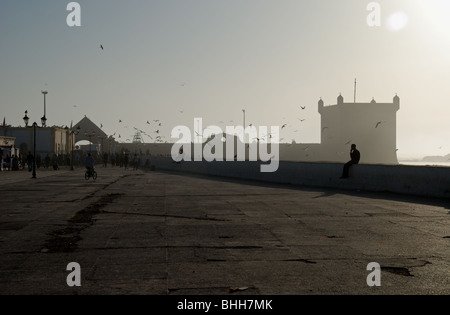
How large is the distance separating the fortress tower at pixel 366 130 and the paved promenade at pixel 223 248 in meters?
130

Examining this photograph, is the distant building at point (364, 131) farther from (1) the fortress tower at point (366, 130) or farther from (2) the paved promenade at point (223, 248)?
(2) the paved promenade at point (223, 248)

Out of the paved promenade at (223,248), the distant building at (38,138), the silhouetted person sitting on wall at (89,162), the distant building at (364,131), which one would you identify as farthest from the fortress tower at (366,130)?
the paved promenade at (223,248)

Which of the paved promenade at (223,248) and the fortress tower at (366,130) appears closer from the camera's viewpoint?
the paved promenade at (223,248)

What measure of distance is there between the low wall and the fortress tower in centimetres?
10957

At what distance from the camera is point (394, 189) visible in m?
22.5

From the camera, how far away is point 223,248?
9117mm

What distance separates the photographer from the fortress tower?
144500mm

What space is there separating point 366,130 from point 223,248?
142236 mm

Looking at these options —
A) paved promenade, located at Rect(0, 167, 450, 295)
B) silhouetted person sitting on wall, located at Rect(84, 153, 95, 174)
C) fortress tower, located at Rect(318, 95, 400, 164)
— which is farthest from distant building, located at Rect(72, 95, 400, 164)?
paved promenade, located at Rect(0, 167, 450, 295)

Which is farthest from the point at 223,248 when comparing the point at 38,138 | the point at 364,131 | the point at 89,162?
the point at 364,131

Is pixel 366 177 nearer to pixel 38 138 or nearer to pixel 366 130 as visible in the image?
pixel 38 138

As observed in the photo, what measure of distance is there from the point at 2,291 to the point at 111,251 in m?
2.72

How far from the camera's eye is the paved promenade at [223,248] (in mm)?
6508
